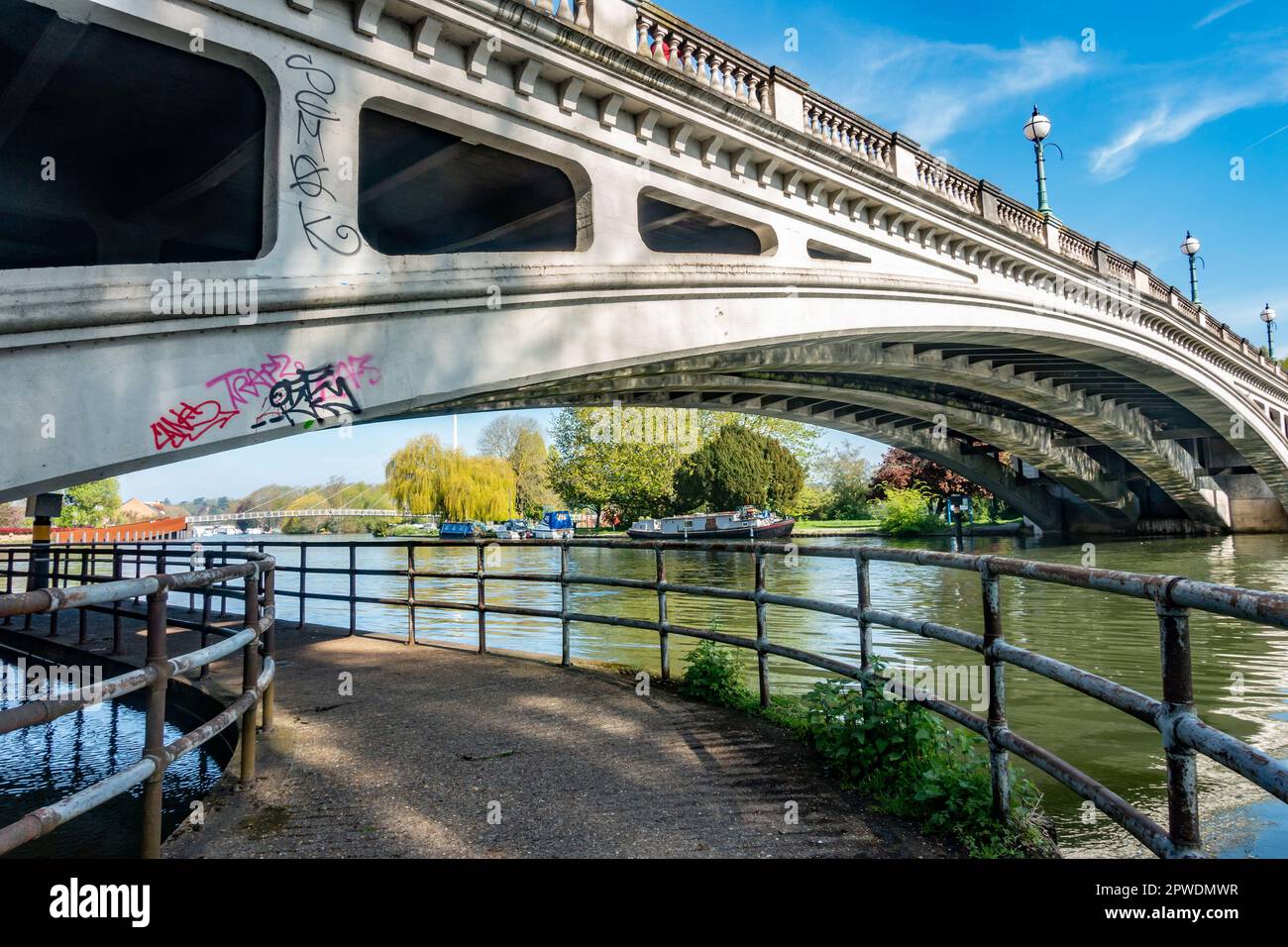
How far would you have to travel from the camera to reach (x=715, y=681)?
16.9 feet

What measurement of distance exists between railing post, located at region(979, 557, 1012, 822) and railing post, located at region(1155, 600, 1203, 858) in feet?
2.83

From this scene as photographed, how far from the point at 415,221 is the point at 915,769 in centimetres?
1179

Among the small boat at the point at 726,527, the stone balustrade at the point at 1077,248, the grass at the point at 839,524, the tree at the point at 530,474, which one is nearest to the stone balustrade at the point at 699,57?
the stone balustrade at the point at 1077,248

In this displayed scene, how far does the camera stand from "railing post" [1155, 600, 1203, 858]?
2.15m

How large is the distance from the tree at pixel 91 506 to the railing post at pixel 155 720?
248 ft

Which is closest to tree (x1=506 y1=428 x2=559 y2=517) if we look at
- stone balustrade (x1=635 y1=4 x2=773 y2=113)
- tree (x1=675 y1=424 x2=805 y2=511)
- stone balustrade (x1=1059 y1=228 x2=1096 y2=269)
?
tree (x1=675 y1=424 x2=805 y2=511)

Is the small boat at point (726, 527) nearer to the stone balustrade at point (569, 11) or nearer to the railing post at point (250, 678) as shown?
the stone balustrade at point (569, 11)

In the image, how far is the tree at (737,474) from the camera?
51500mm

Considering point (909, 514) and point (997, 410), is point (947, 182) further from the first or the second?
point (909, 514)

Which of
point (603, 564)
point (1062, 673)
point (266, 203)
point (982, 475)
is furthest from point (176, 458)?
point (982, 475)

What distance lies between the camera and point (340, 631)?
8.61 m

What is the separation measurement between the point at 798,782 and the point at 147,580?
291cm
